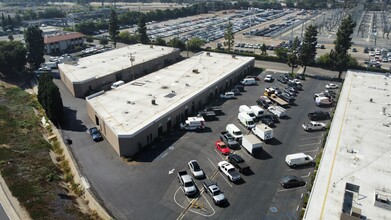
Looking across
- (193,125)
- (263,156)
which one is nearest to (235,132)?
(263,156)

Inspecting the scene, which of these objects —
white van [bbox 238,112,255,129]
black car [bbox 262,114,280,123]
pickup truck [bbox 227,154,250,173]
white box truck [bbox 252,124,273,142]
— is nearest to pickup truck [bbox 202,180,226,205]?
pickup truck [bbox 227,154,250,173]

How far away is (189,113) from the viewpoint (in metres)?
52.7

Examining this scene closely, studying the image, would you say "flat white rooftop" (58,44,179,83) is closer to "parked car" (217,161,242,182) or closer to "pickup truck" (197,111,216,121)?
"pickup truck" (197,111,216,121)

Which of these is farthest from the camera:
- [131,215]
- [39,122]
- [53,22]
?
[53,22]

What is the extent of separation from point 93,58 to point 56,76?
10179 millimetres

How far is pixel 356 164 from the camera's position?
112 feet

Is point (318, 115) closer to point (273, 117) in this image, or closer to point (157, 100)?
point (273, 117)

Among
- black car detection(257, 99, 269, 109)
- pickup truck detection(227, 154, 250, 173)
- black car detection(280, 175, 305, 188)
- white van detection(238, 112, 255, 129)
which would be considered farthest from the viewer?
black car detection(257, 99, 269, 109)

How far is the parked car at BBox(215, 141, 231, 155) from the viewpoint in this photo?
4081 cm

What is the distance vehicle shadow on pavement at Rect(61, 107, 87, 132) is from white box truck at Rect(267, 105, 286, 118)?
31494 mm

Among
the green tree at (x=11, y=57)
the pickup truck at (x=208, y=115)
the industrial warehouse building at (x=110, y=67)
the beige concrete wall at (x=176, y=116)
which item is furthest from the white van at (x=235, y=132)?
the green tree at (x=11, y=57)

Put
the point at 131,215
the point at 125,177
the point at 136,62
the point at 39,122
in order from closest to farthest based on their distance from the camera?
the point at 131,215 → the point at 125,177 → the point at 39,122 → the point at 136,62

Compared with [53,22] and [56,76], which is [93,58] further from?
[53,22]

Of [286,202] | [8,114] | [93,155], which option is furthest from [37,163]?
[286,202]
